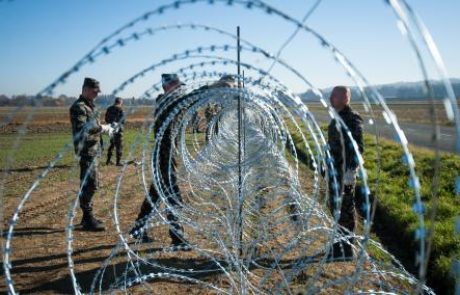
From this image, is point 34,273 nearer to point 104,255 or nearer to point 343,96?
point 104,255

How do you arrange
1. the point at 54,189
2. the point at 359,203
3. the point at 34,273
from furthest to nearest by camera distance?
1. the point at 54,189
2. the point at 359,203
3. the point at 34,273

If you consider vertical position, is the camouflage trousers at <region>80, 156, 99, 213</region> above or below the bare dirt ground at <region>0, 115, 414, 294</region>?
above

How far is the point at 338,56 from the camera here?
2.11 m

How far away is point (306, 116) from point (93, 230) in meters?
4.46

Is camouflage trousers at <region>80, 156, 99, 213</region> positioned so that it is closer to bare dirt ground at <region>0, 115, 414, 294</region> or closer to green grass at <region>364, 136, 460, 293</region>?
bare dirt ground at <region>0, 115, 414, 294</region>

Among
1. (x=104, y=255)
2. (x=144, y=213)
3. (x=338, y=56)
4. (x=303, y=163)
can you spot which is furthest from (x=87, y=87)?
(x=303, y=163)

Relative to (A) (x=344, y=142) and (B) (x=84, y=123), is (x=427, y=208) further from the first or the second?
(B) (x=84, y=123)

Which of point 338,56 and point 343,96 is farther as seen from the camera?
point 343,96

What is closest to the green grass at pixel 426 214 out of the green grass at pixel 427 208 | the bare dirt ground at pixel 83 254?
the green grass at pixel 427 208

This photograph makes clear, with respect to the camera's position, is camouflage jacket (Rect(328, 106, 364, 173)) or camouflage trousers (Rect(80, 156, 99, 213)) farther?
camouflage trousers (Rect(80, 156, 99, 213))

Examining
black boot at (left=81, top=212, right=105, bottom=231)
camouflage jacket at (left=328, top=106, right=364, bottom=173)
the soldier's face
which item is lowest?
black boot at (left=81, top=212, right=105, bottom=231)

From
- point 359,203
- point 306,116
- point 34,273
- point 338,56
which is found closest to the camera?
point 338,56

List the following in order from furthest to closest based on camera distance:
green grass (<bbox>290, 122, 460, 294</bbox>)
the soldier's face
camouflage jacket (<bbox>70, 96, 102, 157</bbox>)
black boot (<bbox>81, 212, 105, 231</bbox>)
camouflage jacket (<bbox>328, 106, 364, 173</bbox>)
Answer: black boot (<bbox>81, 212, 105, 231</bbox>), the soldier's face, camouflage jacket (<bbox>70, 96, 102, 157</bbox>), camouflage jacket (<bbox>328, 106, 364, 173</bbox>), green grass (<bbox>290, 122, 460, 294</bbox>)

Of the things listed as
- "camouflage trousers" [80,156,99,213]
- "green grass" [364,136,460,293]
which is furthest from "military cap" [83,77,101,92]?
"green grass" [364,136,460,293]
